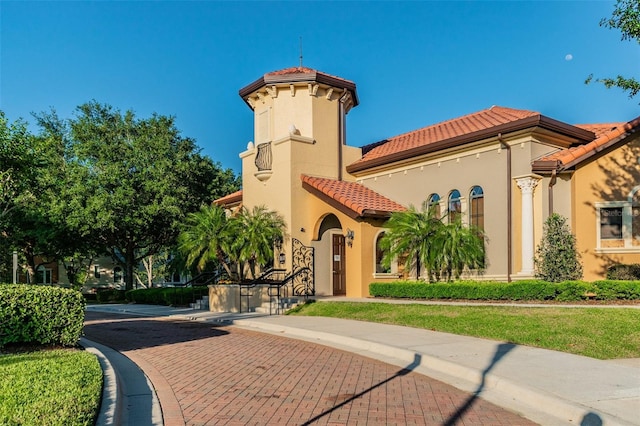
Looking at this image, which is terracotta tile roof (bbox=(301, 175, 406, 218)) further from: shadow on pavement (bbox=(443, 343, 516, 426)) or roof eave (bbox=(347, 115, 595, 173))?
shadow on pavement (bbox=(443, 343, 516, 426))

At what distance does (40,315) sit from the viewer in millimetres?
10148

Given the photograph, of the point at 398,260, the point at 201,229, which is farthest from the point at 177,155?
the point at 398,260

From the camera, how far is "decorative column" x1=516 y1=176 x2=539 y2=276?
17.1 m

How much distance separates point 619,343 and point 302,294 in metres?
12.6

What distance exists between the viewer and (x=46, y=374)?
23.2 feet

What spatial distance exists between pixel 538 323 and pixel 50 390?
977cm

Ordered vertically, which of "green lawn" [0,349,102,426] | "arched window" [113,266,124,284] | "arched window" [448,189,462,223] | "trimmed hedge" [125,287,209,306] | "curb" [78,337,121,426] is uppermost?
"arched window" [448,189,462,223]

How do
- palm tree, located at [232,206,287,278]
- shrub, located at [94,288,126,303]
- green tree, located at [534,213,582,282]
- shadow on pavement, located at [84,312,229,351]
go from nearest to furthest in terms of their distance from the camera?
shadow on pavement, located at [84,312,229,351]
green tree, located at [534,213,582,282]
palm tree, located at [232,206,287,278]
shrub, located at [94,288,126,303]

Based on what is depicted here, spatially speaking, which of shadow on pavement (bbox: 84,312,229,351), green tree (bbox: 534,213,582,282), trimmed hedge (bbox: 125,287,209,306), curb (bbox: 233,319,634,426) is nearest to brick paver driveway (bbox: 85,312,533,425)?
curb (bbox: 233,319,634,426)

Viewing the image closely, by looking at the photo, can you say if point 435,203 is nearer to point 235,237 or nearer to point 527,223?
point 527,223

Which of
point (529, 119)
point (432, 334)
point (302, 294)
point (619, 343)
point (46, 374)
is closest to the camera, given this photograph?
point (46, 374)

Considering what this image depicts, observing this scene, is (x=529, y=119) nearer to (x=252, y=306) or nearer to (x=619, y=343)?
(x=619, y=343)

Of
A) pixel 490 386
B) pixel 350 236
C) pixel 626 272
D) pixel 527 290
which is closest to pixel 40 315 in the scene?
pixel 490 386

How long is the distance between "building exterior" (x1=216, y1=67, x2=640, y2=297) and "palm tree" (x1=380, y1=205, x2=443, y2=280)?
3.88 feet
